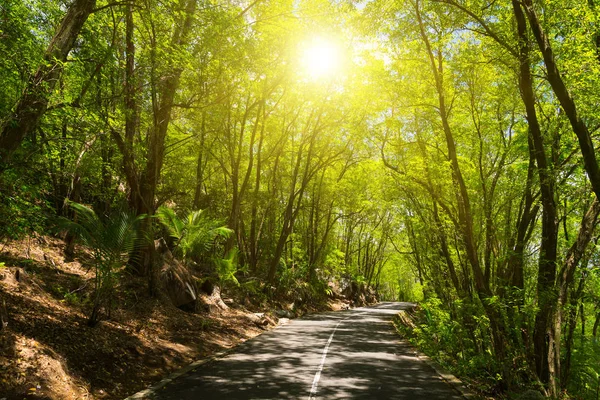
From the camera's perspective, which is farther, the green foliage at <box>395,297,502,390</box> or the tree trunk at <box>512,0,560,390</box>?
the green foliage at <box>395,297,502,390</box>

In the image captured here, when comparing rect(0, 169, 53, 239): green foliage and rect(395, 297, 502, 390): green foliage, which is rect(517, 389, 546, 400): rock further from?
rect(0, 169, 53, 239): green foliage

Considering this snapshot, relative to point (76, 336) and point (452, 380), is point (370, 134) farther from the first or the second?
point (76, 336)

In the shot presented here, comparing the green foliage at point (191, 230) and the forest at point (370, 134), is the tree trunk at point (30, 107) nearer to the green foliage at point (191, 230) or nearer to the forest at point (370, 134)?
the forest at point (370, 134)

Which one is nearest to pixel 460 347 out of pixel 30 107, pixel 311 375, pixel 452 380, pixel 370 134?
pixel 452 380

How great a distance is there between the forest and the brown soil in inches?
9.8

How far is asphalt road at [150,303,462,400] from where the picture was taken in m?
6.31

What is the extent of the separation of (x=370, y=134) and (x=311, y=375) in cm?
1130

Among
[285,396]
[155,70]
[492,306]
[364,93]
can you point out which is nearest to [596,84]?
[492,306]

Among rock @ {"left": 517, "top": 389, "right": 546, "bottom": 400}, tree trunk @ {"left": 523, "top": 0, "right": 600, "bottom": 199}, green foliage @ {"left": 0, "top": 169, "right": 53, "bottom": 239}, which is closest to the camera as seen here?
green foliage @ {"left": 0, "top": 169, "right": 53, "bottom": 239}

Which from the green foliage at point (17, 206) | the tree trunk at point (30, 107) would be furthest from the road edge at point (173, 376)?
the tree trunk at point (30, 107)

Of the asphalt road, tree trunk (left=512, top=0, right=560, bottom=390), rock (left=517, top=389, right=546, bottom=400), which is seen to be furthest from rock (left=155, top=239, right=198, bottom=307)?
tree trunk (left=512, top=0, right=560, bottom=390)

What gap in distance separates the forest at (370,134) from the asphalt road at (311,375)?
137 cm

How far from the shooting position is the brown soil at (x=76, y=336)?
197 inches

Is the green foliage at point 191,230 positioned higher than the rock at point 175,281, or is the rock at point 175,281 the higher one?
the green foliage at point 191,230
